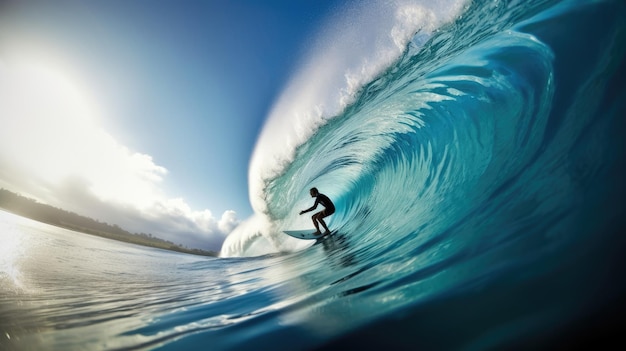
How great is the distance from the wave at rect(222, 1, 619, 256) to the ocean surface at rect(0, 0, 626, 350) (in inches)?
1.2

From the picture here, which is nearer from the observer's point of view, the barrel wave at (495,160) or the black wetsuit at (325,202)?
the barrel wave at (495,160)

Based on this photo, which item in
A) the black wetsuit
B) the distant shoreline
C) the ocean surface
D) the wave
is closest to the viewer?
the ocean surface

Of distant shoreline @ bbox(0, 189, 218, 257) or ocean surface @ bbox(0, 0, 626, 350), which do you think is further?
distant shoreline @ bbox(0, 189, 218, 257)

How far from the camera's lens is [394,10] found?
165 inches

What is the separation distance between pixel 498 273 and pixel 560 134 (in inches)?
63.7

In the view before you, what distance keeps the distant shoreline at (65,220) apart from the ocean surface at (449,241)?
131 millimetres

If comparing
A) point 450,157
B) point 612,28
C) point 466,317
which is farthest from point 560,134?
point 450,157

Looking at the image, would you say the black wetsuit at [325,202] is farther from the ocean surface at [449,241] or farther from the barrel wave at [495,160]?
the ocean surface at [449,241]

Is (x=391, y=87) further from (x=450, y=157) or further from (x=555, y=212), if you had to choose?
(x=555, y=212)

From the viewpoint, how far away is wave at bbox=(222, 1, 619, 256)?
7.76 ft

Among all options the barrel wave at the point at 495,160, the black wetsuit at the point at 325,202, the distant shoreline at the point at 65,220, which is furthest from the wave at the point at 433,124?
the distant shoreline at the point at 65,220

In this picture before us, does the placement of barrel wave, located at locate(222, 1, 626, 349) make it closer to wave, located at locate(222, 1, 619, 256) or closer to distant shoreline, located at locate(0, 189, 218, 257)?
wave, located at locate(222, 1, 619, 256)

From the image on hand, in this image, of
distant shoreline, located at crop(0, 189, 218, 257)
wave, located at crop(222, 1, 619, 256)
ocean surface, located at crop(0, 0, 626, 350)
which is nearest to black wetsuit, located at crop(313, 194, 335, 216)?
wave, located at crop(222, 1, 619, 256)

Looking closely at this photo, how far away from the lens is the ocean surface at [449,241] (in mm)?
935
